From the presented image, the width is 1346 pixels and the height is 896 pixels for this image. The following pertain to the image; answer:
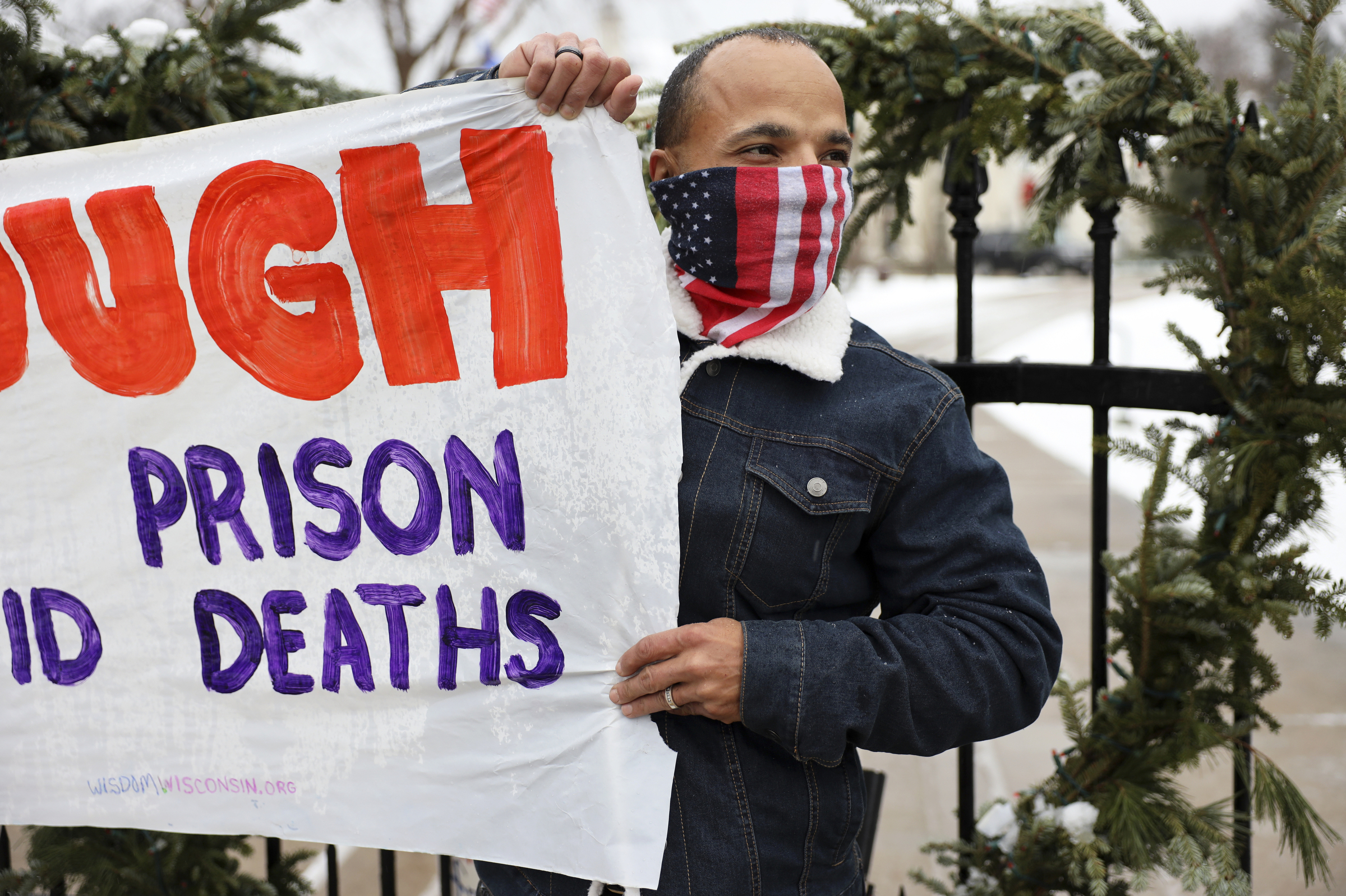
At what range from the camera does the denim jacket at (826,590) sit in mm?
1378

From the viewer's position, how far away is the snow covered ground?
6629mm

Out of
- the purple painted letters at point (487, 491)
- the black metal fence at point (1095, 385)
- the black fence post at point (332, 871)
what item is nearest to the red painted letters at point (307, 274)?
the purple painted letters at point (487, 491)

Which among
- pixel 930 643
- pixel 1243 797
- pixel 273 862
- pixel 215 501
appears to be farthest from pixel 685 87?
pixel 273 862

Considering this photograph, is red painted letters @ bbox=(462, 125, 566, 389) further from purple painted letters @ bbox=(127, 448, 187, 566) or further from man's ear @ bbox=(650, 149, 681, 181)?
purple painted letters @ bbox=(127, 448, 187, 566)

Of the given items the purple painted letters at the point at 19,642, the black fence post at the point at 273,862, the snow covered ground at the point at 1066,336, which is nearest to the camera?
the purple painted letters at the point at 19,642

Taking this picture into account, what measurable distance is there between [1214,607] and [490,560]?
1.44 meters

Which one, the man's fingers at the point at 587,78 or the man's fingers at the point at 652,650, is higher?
the man's fingers at the point at 587,78

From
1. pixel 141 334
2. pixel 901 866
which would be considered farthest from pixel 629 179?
pixel 901 866

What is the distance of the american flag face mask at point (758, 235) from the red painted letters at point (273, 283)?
1.81 feet

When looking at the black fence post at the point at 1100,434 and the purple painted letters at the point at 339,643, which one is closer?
the purple painted letters at the point at 339,643

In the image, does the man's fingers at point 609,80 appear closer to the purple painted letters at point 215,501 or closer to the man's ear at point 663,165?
the man's ear at point 663,165

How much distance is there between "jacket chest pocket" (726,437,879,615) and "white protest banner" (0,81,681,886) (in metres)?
0.11

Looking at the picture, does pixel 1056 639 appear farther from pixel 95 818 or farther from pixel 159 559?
pixel 95 818

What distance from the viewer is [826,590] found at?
1486 millimetres
